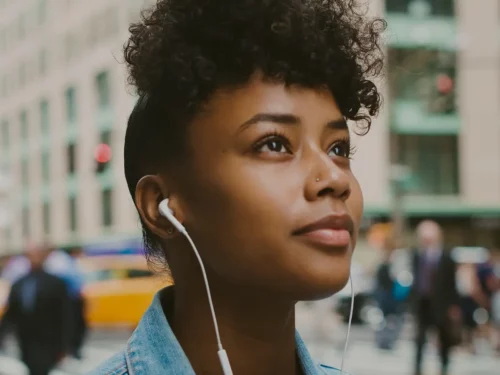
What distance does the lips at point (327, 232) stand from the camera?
55.4 inches

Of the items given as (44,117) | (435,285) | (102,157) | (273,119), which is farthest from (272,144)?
(44,117)

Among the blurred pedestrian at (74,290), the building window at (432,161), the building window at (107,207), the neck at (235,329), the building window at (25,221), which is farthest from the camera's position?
the building window at (25,221)

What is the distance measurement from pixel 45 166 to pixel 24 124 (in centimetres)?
536

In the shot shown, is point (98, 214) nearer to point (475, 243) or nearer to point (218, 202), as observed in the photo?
point (475, 243)

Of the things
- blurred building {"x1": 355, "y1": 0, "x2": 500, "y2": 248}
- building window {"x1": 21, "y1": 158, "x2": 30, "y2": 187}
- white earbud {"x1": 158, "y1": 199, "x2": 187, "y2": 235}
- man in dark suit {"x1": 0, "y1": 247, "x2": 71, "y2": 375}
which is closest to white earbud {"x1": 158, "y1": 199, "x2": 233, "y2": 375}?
white earbud {"x1": 158, "y1": 199, "x2": 187, "y2": 235}

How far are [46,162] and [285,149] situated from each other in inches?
1922

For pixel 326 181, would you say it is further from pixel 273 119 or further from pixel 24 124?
pixel 24 124

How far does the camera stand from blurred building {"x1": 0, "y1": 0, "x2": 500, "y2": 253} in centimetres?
3097

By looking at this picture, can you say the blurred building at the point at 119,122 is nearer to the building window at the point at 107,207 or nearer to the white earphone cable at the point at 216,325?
the building window at the point at 107,207

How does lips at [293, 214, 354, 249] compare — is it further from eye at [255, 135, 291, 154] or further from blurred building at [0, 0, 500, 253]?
blurred building at [0, 0, 500, 253]

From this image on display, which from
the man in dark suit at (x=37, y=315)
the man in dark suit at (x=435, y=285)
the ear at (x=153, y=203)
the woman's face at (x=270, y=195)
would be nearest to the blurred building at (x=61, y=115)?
the man in dark suit at (x=435, y=285)

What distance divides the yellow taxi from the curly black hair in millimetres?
15526

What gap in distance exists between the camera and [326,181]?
1417 millimetres

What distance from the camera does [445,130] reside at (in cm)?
3241
